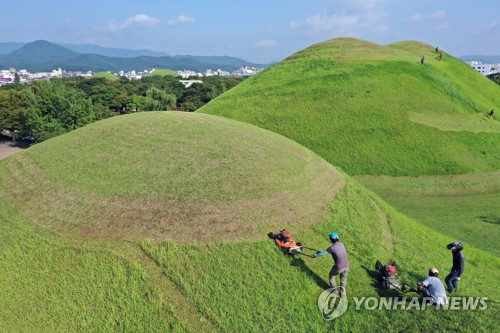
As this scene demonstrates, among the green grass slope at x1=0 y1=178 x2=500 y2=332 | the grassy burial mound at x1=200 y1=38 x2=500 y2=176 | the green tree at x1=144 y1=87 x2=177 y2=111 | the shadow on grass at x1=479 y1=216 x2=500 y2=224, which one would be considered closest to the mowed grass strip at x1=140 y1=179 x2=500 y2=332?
the green grass slope at x1=0 y1=178 x2=500 y2=332

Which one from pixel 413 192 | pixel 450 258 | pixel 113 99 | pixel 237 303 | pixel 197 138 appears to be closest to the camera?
pixel 237 303

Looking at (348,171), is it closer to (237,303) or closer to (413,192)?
(413,192)

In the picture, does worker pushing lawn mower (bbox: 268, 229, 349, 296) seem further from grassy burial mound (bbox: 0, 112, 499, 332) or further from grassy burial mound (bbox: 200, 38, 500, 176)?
grassy burial mound (bbox: 200, 38, 500, 176)

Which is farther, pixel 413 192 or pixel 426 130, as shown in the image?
pixel 426 130

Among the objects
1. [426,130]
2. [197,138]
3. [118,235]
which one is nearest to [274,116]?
[426,130]

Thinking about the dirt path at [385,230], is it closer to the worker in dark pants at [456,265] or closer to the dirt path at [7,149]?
the worker in dark pants at [456,265]

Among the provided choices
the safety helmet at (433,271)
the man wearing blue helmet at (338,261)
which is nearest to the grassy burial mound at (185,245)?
the man wearing blue helmet at (338,261)
